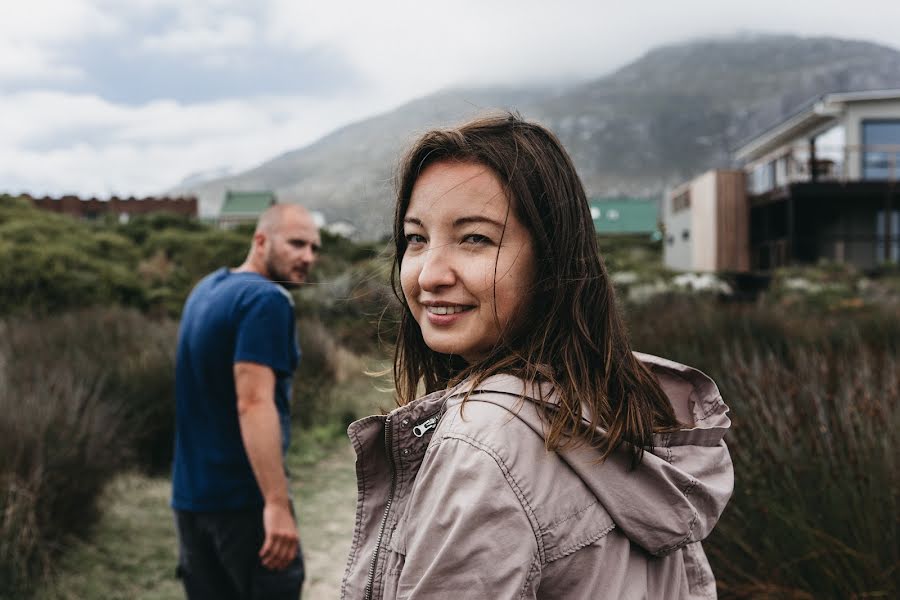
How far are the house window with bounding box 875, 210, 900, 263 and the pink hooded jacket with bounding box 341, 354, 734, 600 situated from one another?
24670mm

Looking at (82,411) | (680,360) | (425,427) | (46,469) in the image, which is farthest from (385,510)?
→ (82,411)

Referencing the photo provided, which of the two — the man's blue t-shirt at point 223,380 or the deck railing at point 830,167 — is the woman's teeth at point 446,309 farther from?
the deck railing at point 830,167

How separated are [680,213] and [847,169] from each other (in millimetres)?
7322

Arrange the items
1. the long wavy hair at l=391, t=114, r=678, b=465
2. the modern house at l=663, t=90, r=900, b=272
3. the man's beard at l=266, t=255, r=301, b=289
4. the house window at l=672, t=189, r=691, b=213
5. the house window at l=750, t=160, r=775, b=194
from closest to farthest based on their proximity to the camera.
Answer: the long wavy hair at l=391, t=114, r=678, b=465 < the man's beard at l=266, t=255, r=301, b=289 < the modern house at l=663, t=90, r=900, b=272 < the house window at l=750, t=160, r=775, b=194 < the house window at l=672, t=189, r=691, b=213

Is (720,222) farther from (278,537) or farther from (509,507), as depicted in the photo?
(509,507)

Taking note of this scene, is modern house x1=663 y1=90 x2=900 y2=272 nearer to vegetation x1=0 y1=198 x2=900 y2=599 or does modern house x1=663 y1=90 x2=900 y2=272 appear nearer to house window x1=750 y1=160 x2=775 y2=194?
house window x1=750 y1=160 x2=775 y2=194

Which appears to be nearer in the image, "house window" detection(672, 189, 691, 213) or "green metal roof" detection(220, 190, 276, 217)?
"house window" detection(672, 189, 691, 213)

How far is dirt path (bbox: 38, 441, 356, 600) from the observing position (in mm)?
4227

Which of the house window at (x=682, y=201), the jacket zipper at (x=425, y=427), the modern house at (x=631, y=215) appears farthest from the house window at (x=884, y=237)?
the modern house at (x=631, y=215)

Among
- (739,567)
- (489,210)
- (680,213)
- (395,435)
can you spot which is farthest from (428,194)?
(680,213)

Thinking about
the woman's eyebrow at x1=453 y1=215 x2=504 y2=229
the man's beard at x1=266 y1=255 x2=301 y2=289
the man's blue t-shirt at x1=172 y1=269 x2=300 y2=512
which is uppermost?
the woman's eyebrow at x1=453 y1=215 x2=504 y2=229

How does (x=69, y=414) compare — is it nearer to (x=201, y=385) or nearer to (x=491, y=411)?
(x=201, y=385)

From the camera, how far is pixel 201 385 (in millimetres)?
2828

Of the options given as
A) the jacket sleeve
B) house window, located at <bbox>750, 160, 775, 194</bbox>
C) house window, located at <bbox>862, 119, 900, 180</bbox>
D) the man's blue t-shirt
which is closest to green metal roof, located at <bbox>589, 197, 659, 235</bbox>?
house window, located at <bbox>750, 160, 775, 194</bbox>
